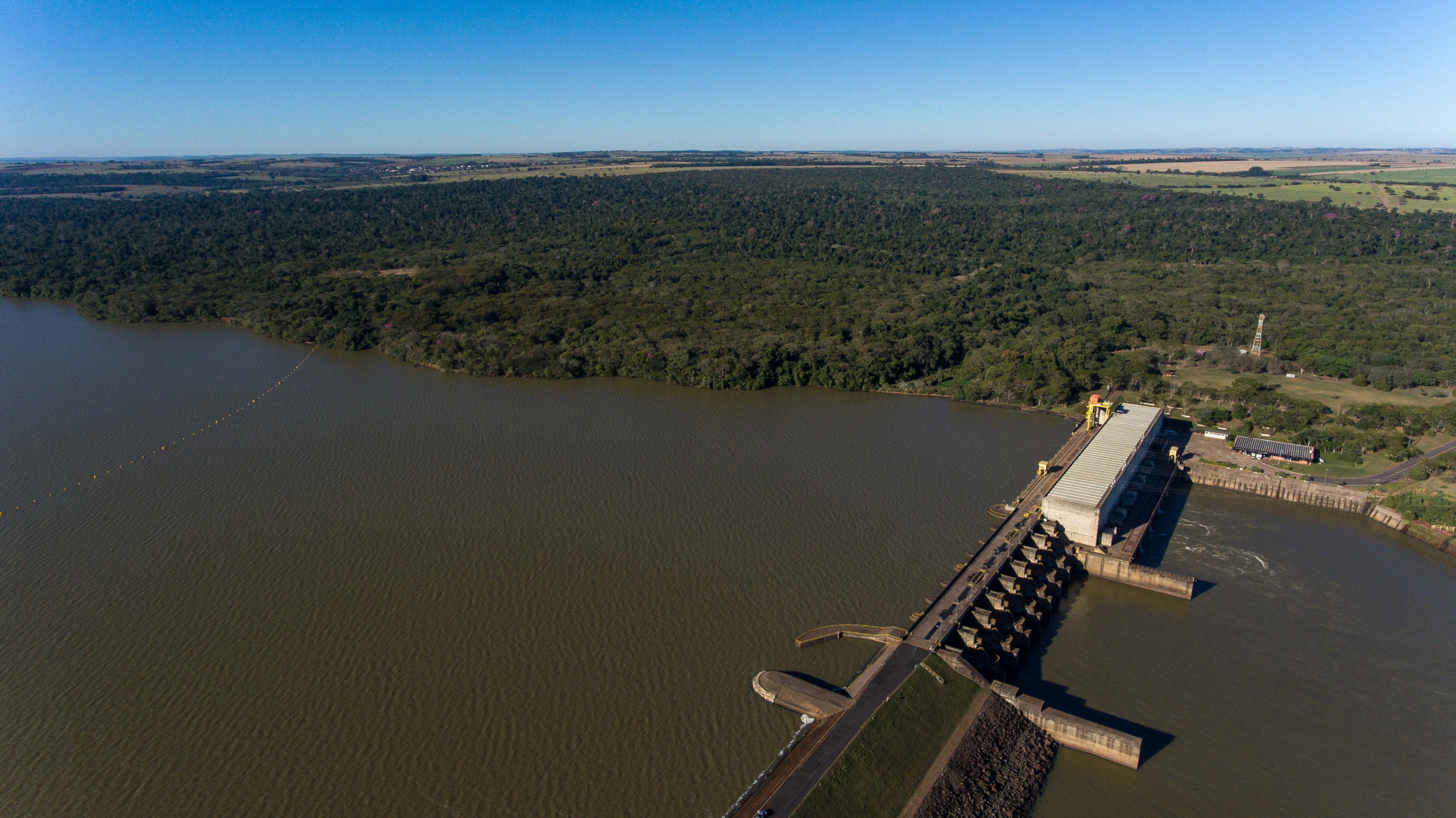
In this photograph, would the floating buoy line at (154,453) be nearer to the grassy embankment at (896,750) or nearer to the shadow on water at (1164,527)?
the grassy embankment at (896,750)

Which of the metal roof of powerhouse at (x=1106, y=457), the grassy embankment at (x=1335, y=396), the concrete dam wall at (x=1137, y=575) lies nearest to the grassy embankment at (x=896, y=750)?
the concrete dam wall at (x=1137, y=575)

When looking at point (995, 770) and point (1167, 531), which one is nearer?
point (995, 770)

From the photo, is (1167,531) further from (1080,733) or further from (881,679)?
(881,679)

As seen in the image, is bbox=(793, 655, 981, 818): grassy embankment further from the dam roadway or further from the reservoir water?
the reservoir water

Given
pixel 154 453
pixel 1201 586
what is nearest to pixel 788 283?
pixel 1201 586

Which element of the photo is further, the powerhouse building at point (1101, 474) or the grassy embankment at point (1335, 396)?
the grassy embankment at point (1335, 396)

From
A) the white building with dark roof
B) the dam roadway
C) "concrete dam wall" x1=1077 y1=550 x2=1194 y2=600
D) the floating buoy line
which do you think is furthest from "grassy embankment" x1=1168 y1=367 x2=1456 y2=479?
the floating buoy line
